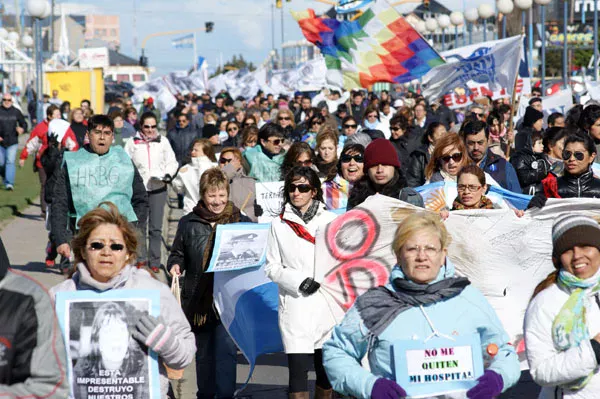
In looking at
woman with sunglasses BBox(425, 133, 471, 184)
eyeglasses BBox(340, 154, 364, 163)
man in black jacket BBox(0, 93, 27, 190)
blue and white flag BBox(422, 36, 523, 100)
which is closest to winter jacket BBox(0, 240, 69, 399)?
eyeglasses BBox(340, 154, 364, 163)

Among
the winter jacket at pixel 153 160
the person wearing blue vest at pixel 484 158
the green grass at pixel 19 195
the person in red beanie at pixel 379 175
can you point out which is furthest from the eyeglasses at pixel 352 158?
the green grass at pixel 19 195

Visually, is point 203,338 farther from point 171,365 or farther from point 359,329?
point 359,329

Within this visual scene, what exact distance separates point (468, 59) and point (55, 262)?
7728mm

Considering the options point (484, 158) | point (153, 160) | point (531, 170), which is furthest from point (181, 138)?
point (484, 158)

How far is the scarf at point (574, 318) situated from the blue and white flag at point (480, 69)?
13.2 metres

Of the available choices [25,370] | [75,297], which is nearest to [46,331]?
[25,370]

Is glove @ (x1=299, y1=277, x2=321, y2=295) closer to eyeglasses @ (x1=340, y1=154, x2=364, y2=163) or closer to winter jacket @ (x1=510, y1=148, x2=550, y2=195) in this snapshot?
eyeglasses @ (x1=340, y1=154, x2=364, y2=163)

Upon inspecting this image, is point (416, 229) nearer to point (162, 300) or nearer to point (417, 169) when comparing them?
point (162, 300)

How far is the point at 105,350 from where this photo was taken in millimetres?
4336

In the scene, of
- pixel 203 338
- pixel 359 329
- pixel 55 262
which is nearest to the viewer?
pixel 359 329

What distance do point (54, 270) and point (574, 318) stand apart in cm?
923

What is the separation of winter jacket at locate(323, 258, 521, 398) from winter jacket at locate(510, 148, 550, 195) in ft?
16.3

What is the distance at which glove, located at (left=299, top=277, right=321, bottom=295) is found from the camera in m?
6.35

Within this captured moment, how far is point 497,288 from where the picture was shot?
6859mm
